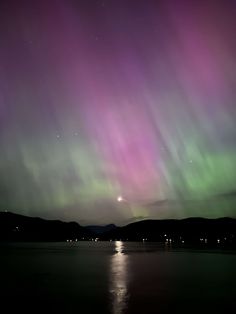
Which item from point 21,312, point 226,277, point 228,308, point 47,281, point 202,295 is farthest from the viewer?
point 226,277

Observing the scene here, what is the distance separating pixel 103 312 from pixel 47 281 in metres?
19.7

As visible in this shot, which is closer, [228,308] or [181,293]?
[228,308]

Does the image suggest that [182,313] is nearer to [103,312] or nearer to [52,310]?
[103,312]

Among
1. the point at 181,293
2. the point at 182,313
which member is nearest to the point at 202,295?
the point at 181,293

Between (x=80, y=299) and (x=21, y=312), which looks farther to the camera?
(x=80, y=299)

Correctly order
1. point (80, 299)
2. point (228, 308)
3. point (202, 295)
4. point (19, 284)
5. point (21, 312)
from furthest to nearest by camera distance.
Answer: point (19, 284) < point (202, 295) < point (80, 299) < point (228, 308) < point (21, 312)

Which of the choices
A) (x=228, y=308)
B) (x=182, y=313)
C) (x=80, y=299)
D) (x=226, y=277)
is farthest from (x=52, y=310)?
(x=226, y=277)

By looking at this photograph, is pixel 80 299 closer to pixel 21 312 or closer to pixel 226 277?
pixel 21 312

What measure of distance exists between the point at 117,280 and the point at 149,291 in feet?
34.0

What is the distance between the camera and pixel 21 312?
26.5 m

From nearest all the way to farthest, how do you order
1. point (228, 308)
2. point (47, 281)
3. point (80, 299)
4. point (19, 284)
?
point (228, 308)
point (80, 299)
point (19, 284)
point (47, 281)

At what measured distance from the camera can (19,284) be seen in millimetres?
42000

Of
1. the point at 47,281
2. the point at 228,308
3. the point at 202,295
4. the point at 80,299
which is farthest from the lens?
the point at 47,281

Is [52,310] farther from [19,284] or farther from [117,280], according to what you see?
[117,280]
